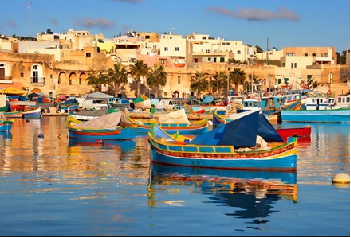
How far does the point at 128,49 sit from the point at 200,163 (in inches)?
2878

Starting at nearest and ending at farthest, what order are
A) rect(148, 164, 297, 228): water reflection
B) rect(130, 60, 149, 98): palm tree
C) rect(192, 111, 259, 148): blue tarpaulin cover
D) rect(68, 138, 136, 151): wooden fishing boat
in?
rect(148, 164, 297, 228): water reflection < rect(192, 111, 259, 148): blue tarpaulin cover < rect(68, 138, 136, 151): wooden fishing boat < rect(130, 60, 149, 98): palm tree

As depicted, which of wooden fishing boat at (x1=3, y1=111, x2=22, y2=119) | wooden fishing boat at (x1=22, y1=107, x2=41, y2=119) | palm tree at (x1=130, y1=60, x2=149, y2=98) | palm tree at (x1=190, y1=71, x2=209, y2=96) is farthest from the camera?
palm tree at (x1=190, y1=71, x2=209, y2=96)

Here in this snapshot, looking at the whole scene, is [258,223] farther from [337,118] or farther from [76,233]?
[337,118]

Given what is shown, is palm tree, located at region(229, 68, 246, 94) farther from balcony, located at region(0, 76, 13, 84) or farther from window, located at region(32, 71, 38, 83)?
balcony, located at region(0, 76, 13, 84)

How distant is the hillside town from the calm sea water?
5123 cm

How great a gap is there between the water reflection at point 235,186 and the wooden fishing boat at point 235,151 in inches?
10.0

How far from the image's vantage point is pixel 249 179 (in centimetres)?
2553

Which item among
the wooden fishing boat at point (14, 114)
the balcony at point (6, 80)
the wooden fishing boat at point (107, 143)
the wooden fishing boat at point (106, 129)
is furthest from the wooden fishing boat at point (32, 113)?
the wooden fishing boat at point (107, 143)

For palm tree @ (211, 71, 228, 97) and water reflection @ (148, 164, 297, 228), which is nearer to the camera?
water reflection @ (148, 164, 297, 228)

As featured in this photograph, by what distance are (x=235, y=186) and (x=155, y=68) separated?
66779mm

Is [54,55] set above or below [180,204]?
above

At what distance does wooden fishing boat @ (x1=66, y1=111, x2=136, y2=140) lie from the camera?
42750 mm

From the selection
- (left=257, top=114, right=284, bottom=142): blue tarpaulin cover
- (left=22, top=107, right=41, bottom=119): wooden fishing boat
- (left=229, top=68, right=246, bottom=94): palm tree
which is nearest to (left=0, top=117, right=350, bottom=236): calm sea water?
(left=257, top=114, right=284, bottom=142): blue tarpaulin cover

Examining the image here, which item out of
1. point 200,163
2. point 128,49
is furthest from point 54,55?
point 200,163
